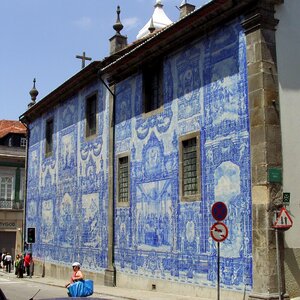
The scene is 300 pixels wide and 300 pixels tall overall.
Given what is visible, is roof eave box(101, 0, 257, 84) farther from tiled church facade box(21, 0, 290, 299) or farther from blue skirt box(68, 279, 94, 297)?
blue skirt box(68, 279, 94, 297)

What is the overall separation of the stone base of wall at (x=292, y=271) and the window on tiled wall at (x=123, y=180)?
7.72 metres

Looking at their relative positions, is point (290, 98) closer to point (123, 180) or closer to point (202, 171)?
point (202, 171)

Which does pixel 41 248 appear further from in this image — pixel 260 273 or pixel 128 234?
pixel 260 273

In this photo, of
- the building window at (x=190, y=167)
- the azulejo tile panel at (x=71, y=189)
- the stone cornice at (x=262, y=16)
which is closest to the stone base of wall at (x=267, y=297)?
the building window at (x=190, y=167)

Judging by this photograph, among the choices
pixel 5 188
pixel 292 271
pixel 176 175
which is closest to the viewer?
pixel 292 271

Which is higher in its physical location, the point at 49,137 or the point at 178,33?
the point at 178,33

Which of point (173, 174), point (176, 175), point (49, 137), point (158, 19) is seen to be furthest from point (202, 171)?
point (158, 19)

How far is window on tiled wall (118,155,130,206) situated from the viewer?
20.0 meters

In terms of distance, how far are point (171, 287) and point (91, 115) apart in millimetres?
9957

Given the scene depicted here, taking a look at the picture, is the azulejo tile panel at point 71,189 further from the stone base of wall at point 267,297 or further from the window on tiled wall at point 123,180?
the stone base of wall at point 267,297

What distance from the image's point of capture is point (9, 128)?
4903 cm

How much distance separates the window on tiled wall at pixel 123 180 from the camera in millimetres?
19969

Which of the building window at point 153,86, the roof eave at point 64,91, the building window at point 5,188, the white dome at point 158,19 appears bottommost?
the building window at point 5,188

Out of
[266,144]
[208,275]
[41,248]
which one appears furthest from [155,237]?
[41,248]
